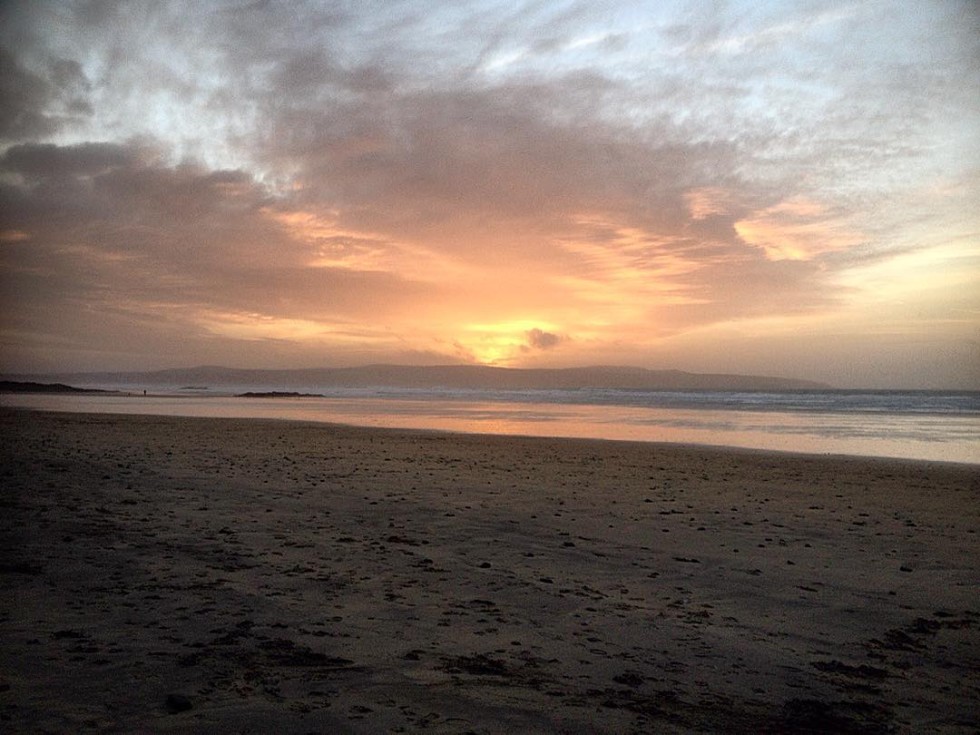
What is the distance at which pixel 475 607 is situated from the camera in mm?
5645

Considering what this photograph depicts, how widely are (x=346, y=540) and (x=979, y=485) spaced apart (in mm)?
13562

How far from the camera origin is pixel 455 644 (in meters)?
4.79

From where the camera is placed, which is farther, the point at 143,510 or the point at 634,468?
the point at 634,468

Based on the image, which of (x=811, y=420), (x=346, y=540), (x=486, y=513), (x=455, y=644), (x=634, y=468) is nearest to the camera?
(x=455, y=644)

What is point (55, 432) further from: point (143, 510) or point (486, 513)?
point (486, 513)

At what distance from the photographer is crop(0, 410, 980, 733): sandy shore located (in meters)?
3.88

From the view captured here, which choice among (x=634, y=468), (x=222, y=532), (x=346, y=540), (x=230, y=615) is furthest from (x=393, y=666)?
(x=634, y=468)

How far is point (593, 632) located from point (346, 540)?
369cm

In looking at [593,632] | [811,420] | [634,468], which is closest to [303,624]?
[593,632]

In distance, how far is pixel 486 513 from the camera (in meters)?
9.58

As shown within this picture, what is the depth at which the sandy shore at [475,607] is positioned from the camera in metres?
3.88

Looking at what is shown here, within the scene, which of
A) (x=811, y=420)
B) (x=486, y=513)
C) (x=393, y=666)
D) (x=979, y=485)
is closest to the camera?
(x=393, y=666)

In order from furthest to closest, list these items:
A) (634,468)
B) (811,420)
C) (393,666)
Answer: (811,420), (634,468), (393,666)

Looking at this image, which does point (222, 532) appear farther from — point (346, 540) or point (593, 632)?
point (593, 632)
